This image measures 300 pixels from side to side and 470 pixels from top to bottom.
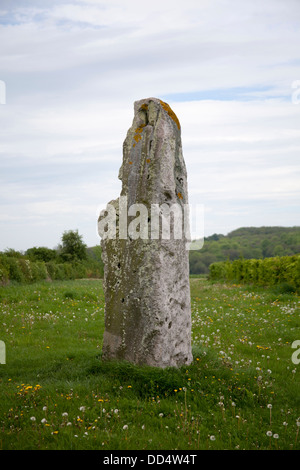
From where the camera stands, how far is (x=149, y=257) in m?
7.73

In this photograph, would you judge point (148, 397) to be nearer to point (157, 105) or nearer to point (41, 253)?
point (157, 105)

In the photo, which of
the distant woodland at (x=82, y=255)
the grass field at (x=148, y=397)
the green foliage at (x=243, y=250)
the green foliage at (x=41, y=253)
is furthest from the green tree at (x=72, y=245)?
the grass field at (x=148, y=397)

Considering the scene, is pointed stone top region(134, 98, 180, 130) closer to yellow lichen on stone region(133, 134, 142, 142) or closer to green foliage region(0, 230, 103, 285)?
yellow lichen on stone region(133, 134, 142, 142)

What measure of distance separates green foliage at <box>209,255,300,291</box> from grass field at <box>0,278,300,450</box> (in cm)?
983

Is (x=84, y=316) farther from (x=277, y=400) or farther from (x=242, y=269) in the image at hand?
(x=242, y=269)

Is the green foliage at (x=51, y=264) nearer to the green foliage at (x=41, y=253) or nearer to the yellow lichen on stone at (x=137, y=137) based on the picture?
the green foliage at (x=41, y=253)

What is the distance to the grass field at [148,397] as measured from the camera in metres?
5.34

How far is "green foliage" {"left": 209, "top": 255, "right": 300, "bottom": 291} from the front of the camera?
2121 centimetres

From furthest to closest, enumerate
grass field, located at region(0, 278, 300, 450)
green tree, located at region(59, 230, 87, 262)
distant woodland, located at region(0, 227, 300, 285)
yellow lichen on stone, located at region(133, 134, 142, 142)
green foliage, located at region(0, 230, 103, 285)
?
green tree, located at region(59, 230, 87, 262)
distant woodland, located at region(0, 227, 300, 285)
green foliage, located at region(0, 230, 103, 285)
yellow lichen on stone, located at region(133, 134, 142, 142)
grass field, located at region(0, 278, 300, 450)

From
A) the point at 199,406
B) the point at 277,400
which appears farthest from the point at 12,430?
the point at 277,400

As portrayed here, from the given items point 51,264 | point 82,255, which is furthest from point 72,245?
point 51,264

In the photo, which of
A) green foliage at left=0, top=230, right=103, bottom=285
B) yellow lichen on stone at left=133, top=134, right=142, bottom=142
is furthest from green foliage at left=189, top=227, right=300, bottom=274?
yellow lichen on stone at left=133, top=134, right=142, bottom=142

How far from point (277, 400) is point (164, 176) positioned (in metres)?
4.60

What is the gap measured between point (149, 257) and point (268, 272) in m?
18.3
